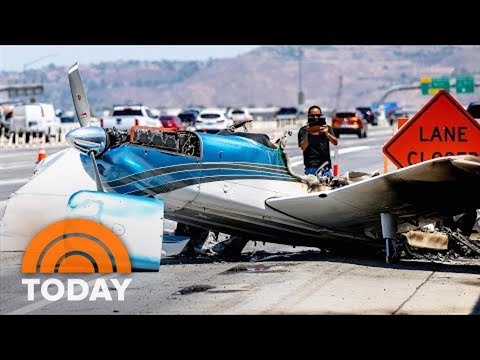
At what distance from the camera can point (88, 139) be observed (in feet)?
42.4

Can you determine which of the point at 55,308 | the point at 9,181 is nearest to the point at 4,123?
the point at 9,181

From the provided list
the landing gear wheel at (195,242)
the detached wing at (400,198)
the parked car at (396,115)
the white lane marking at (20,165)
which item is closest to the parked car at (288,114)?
the parked car at (396,115)

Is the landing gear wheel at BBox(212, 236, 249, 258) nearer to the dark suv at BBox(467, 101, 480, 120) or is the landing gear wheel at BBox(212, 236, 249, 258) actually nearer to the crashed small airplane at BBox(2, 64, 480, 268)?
the crashed small airplane at BBox(2, 64, 480, 268)


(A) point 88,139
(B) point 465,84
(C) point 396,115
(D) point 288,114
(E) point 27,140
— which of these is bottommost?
(C) point 396,115

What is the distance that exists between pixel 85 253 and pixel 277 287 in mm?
2344

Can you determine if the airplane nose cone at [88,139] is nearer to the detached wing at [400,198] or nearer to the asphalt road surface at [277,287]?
the asphalt road surface at [277,287]

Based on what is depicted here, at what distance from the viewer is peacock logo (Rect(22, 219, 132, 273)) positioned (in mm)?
12633

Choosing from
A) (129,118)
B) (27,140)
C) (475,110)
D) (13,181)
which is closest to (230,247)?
(13,181)

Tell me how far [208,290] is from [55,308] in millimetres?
1915

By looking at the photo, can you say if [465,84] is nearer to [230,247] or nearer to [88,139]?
[230,247]

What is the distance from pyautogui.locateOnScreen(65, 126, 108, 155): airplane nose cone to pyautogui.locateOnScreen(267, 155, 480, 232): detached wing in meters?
2.31

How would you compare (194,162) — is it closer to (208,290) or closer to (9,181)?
(208,290)
